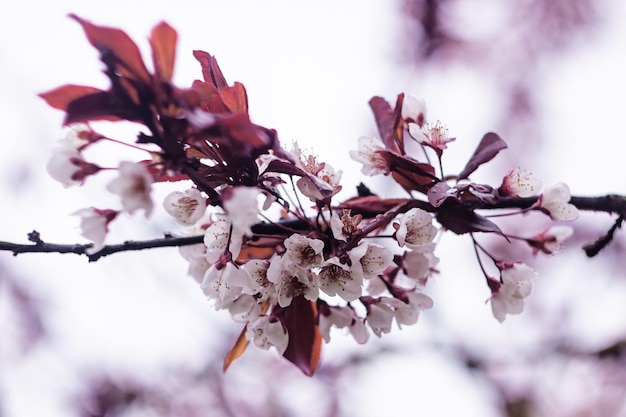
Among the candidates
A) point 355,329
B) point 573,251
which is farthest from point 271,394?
point 355,329

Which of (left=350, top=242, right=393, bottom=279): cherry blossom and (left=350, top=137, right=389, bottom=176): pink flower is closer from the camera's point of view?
(left=350, top=242, right=393, bottom=279): cherry blossom

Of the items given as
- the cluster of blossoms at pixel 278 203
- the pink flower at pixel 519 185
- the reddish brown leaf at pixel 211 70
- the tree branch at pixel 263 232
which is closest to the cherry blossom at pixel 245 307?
the cluster of blossoms at pixel 278 203

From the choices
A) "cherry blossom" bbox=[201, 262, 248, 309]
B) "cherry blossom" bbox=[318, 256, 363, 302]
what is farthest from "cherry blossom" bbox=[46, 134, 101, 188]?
"cherry blossom" bbox=[318, 256, 363, 302]

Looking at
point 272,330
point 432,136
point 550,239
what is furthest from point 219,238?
point 550,239

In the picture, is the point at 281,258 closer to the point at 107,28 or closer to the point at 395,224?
the point at 395,224

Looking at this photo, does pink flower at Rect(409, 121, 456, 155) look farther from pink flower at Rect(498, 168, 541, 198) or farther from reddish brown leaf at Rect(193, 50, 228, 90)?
reddish brown leaf at Rect(193, 50, 228, 90)

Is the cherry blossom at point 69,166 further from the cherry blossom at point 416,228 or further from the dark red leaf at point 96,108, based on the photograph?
the cherry blossom at point 416,228
